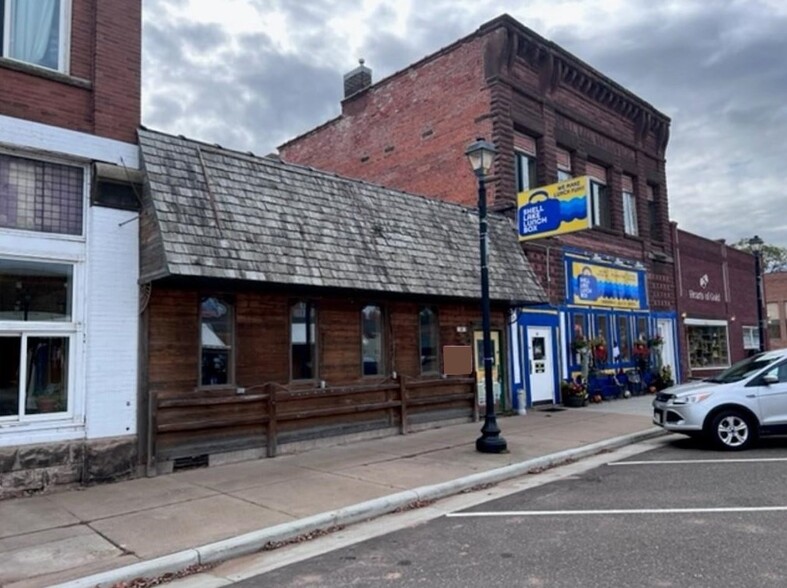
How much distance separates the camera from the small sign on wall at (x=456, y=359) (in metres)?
13.1

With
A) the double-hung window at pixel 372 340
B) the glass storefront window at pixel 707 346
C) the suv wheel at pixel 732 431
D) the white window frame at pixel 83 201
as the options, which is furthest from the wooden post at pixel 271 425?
the glass storefront window at pixel 707 346

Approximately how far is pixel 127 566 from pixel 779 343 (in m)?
51.3

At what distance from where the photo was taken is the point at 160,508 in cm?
706

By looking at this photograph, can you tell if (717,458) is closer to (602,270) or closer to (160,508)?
(160,508)

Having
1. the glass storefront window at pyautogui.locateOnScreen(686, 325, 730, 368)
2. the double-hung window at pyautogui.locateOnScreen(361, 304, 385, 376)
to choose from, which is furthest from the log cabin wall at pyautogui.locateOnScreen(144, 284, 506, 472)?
the glass storefront window at pyautogui.locateOnScreen(686, 325, 730, 368)

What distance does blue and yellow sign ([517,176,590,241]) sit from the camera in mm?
14624

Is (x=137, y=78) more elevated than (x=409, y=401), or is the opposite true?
(x=137, y=78)

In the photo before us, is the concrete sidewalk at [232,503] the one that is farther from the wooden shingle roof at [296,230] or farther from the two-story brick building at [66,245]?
the wooden shingle roof at [296,230]

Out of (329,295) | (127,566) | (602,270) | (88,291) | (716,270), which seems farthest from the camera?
(716,270)

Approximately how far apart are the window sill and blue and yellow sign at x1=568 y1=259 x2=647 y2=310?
1370 centimetres

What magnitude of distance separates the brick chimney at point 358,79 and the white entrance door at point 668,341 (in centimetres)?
1359

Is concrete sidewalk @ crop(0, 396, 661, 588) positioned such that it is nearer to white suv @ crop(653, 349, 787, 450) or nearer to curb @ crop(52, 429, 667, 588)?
curb @ crop(52, 429, 667, 588)

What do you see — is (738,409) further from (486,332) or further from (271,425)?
(271,425)

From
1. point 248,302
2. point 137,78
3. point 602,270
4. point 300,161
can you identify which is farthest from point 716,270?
point 137,78
